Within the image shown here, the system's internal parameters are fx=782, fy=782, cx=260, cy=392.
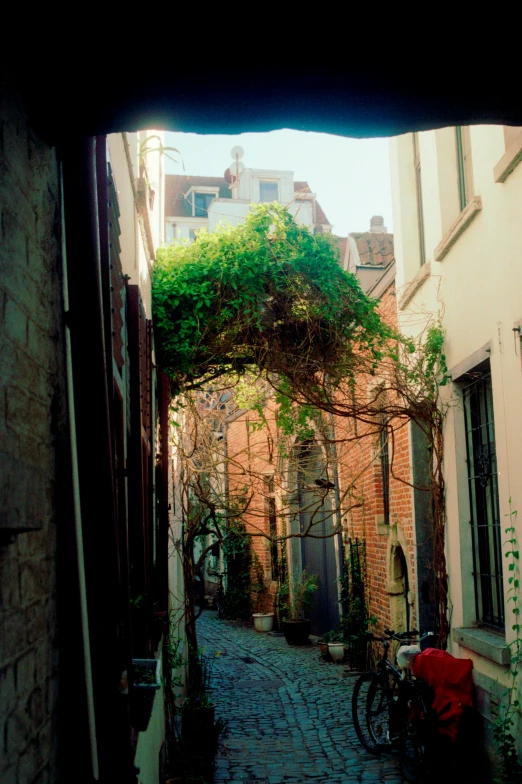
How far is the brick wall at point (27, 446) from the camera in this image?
1571 millimetres

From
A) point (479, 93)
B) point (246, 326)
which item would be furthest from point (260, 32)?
point (246, 326)

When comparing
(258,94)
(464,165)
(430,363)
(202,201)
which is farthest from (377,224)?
(258,94)

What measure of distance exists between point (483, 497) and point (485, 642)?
130 cm

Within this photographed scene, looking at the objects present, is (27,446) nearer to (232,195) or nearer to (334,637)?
(334,637)

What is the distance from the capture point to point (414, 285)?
27.6 feet

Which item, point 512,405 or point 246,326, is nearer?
point 512,405

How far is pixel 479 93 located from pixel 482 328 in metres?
4.46

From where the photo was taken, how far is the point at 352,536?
11.7m

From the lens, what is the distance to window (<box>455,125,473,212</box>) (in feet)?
23.9

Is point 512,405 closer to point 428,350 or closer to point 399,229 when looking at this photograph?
point 428,350

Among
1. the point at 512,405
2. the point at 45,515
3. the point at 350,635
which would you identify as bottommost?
the point at 350,635

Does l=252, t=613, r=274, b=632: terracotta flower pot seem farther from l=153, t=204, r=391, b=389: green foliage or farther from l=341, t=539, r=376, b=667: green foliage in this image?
l=153, t=204, r=391, b=389: green foliage

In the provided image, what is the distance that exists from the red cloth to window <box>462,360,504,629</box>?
484mm

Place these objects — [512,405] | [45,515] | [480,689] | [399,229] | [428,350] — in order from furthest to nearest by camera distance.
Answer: [399,229]
[428,350]
[480,689]
[512,405]
[45,515]
